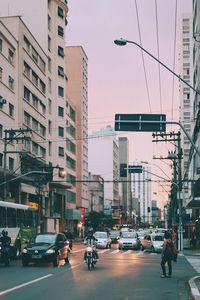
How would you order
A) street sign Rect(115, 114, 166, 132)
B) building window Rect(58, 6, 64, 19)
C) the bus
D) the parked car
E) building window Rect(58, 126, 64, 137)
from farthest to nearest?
1. building window Rect(58, 126, 64, 137)
2. building window Rect(58, 6, 64, 19)
3. the parked car
4. the bus
5. street sign Rect(115, 114, 166, 132)

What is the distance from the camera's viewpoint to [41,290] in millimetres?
15406

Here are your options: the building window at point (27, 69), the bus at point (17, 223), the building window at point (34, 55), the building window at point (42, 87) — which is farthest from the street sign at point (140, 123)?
the building window at point (42, 87)

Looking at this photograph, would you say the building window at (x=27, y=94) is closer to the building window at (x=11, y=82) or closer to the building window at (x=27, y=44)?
the building window at (x=27, y=44)

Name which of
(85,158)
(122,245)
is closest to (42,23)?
(122,245)

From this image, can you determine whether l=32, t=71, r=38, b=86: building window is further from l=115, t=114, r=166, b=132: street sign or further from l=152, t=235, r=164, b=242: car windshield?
l=115, t=114, r=166, b=132: street sign

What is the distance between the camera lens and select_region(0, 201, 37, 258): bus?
30.8 meters

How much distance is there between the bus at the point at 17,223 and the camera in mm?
30812

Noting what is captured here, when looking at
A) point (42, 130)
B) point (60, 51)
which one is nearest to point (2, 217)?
point (42, 130)

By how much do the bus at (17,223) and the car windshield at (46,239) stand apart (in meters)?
2.68

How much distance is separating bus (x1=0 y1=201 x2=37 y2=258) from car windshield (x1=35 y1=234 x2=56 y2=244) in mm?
2682

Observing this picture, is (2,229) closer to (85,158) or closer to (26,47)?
(26,47)

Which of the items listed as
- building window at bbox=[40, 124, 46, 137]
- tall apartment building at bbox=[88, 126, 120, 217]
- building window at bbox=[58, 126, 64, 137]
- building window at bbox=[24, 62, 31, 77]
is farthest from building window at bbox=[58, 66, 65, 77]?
tall apartment building at bbox=[88, 126, 120, 217]

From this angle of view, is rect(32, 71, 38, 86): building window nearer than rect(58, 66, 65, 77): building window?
Yes

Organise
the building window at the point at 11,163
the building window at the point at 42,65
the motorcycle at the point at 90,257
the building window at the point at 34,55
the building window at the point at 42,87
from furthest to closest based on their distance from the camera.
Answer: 1. the building window at the point at 42,87
2. the building window at the point at 42,65
3. the building window at the point at 34,55
4. the building window at the point at 11,163
5. the motorcycle at the point at 90,257
